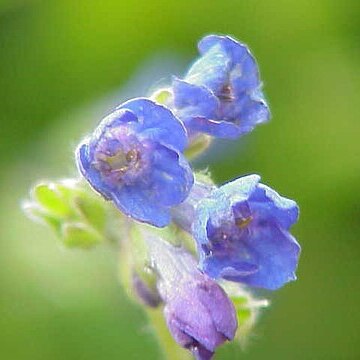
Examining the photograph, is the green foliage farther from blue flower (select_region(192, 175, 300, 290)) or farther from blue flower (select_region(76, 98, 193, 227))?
blue flower (select_region(192, 175, 300, 290))

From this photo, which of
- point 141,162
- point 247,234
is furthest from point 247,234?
point 141,162

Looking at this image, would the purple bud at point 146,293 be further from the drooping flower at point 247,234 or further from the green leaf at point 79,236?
the drooping flower at point 247,234

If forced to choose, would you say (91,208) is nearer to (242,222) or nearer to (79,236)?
(79,236)

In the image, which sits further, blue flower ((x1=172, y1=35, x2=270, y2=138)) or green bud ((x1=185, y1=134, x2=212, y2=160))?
green bud ((x1=185, y1=134, x2=212, y2=160))

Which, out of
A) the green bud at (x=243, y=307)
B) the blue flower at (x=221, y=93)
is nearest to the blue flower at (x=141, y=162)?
the blue flower at (x=221, y=93)

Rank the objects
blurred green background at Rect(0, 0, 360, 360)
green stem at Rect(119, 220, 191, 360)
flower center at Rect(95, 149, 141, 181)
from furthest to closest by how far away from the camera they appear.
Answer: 1. blurred green background at Rect(0, 0, 360, 360)
2. green stem at Rect(119, 220, 191, 360)
3. flower center at Rect(95, 149, 141, 181)

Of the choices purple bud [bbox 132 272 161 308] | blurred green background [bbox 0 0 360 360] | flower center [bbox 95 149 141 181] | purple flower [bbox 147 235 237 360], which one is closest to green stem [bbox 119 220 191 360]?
purple bud [bbox 132 272 161 308]

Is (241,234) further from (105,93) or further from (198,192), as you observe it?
(105,93)
